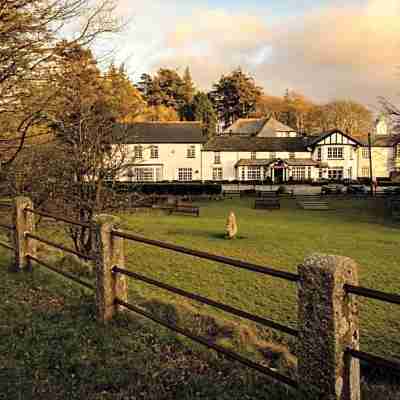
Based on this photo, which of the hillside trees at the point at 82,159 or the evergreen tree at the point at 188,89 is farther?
the evergreen tree at the point at 188,89

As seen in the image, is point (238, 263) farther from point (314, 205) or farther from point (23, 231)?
point (314, 205)

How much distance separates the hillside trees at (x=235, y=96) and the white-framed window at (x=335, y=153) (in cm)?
3186

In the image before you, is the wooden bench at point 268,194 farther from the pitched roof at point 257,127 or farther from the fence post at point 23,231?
the fence post at point 23,231

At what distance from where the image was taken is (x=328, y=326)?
276 cm

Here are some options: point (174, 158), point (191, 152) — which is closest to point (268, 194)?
point (191, 152)

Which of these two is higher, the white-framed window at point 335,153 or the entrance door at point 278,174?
the white-framed window at point 335,153

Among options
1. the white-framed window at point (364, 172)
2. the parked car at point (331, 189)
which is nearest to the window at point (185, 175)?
the parked car at point (331, 189)

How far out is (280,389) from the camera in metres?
3.27

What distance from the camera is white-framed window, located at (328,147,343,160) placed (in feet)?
183

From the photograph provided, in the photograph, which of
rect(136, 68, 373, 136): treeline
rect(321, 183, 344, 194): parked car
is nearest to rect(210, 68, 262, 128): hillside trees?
rect(136, 68, 373, 136): treeline

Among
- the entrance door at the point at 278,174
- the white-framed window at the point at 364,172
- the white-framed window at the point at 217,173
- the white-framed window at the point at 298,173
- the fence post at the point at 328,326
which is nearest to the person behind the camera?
the fence post at the point at 328,326

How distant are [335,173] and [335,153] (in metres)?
2.74

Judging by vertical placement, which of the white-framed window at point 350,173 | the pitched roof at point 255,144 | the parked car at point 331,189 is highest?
the pitched roof at point 255,144

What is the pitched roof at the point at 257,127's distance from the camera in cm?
6900
